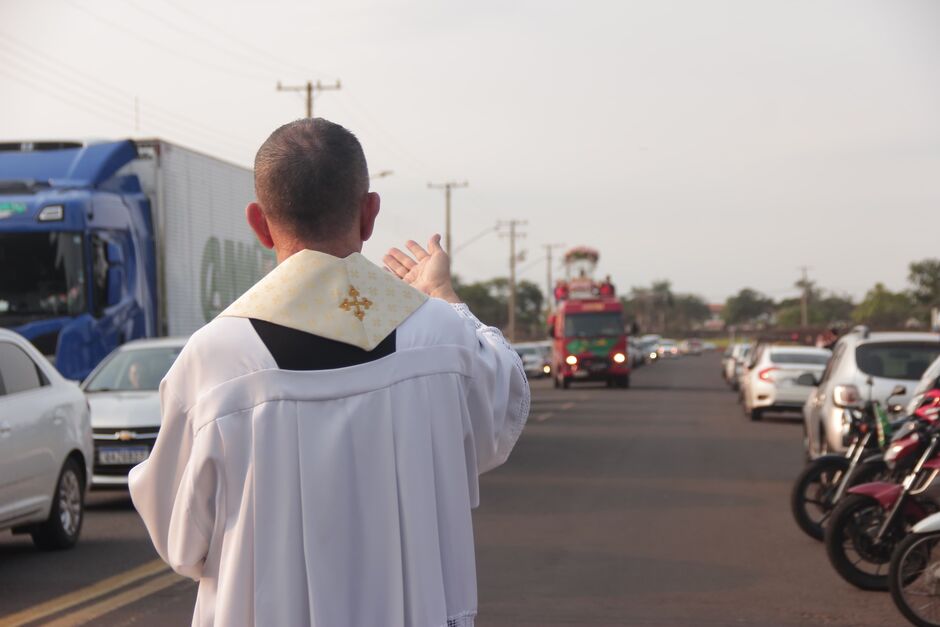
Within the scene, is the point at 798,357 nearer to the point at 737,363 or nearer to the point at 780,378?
the point at 780,378

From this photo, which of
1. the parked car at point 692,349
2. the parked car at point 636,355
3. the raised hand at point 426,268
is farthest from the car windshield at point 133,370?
the parked car at point 692,349

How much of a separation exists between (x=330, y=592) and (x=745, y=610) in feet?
19.1

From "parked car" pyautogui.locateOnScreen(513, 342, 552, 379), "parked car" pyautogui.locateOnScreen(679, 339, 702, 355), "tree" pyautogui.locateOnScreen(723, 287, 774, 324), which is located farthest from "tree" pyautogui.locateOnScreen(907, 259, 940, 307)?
"tree" pyautogui.locateOnScreen(723, 287, 774, 324)

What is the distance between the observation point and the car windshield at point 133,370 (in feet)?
47.4

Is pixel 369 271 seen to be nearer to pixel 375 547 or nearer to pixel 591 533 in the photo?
pixel 375 547

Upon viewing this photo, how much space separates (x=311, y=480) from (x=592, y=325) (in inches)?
1609

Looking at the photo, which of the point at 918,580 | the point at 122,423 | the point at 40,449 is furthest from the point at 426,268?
the point at 122,423

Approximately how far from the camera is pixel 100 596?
8477mm

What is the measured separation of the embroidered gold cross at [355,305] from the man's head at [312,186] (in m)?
0.12

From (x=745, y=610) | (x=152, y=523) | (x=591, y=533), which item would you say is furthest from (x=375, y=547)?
(x=591, y=533)

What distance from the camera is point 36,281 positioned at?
1642 centimetres

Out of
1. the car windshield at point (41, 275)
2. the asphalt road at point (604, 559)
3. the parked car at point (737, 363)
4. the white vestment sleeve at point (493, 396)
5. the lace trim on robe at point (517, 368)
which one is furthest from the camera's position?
the parked car at point (737, 363)

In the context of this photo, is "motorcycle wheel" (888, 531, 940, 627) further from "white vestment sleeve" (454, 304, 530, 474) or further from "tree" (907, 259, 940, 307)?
"tree" (907, 259, 940, 307)

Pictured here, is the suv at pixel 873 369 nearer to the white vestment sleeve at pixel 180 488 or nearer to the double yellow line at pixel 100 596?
the double yellow line at pixel 100 596
